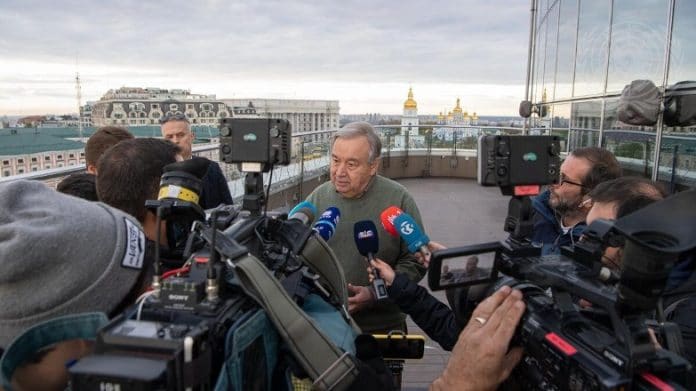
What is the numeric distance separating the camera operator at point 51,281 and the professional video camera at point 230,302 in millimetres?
108

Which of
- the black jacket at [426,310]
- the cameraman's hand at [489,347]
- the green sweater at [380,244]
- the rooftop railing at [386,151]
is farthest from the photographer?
the rooftop railing at [386,151]

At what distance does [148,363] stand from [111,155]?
Answer: 130 cm

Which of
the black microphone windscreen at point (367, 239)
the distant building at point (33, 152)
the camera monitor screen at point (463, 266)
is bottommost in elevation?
the black microphone windscreen at point (367, 239)

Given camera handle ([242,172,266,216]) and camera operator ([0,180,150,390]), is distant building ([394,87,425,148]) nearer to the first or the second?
camera handle ([242,172,266,216])

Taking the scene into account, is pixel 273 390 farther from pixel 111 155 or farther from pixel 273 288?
pixel 111 155

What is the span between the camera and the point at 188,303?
104cm

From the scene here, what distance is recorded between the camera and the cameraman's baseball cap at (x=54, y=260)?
3.41 ft

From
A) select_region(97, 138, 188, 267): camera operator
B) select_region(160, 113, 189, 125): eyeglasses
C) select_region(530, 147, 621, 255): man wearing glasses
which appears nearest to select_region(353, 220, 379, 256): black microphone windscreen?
select_region(97, 138, 188, 267): camera operator

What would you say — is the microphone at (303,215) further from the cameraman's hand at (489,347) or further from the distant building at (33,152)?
the distant building at (33,152)

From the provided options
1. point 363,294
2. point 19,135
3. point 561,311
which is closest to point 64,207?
point 561,311

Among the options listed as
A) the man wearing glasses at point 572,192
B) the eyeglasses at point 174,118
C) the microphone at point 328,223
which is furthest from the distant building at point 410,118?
the microphone at point 328,223

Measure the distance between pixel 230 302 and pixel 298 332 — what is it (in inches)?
6.6

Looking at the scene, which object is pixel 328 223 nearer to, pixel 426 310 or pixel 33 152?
pixel 426 310

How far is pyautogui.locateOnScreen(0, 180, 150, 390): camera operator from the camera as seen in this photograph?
40.1 inches
